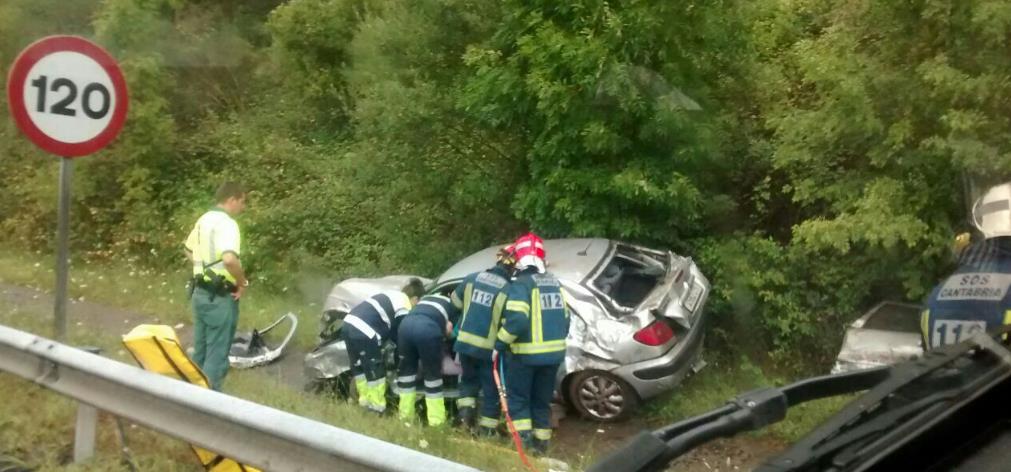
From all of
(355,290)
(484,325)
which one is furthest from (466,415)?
(355,290)

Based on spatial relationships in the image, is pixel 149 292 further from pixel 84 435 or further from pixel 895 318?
pixel 895 318

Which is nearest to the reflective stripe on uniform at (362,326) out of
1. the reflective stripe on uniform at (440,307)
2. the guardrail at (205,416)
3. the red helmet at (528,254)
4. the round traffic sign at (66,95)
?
the reflective stripe on uniform at (440,307)

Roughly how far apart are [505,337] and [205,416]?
10.2 feet

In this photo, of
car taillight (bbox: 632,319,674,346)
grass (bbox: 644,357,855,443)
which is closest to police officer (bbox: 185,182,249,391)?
car taillight (bbox: 632,319,674,346)

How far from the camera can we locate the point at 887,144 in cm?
832

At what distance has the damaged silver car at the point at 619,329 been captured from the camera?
7.84 m

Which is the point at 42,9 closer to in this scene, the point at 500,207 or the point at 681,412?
the point at 500,207

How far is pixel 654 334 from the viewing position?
7855 millimetres

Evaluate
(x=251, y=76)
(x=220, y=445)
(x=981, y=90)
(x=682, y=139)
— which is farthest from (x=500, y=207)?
(x=251, y=76)

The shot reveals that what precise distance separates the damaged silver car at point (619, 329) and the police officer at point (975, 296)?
3430mm

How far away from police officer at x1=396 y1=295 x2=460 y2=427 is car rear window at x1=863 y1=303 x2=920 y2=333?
3.14 metres

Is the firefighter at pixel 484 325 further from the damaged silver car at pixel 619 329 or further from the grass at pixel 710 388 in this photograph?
the grass at pixel 710 388

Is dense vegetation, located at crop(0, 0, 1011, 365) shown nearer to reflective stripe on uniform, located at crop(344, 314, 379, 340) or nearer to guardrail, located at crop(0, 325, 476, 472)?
reflective stripe on uniform, located at crop(344, 314, 379, 340)

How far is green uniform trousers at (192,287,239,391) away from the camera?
7195 mm
